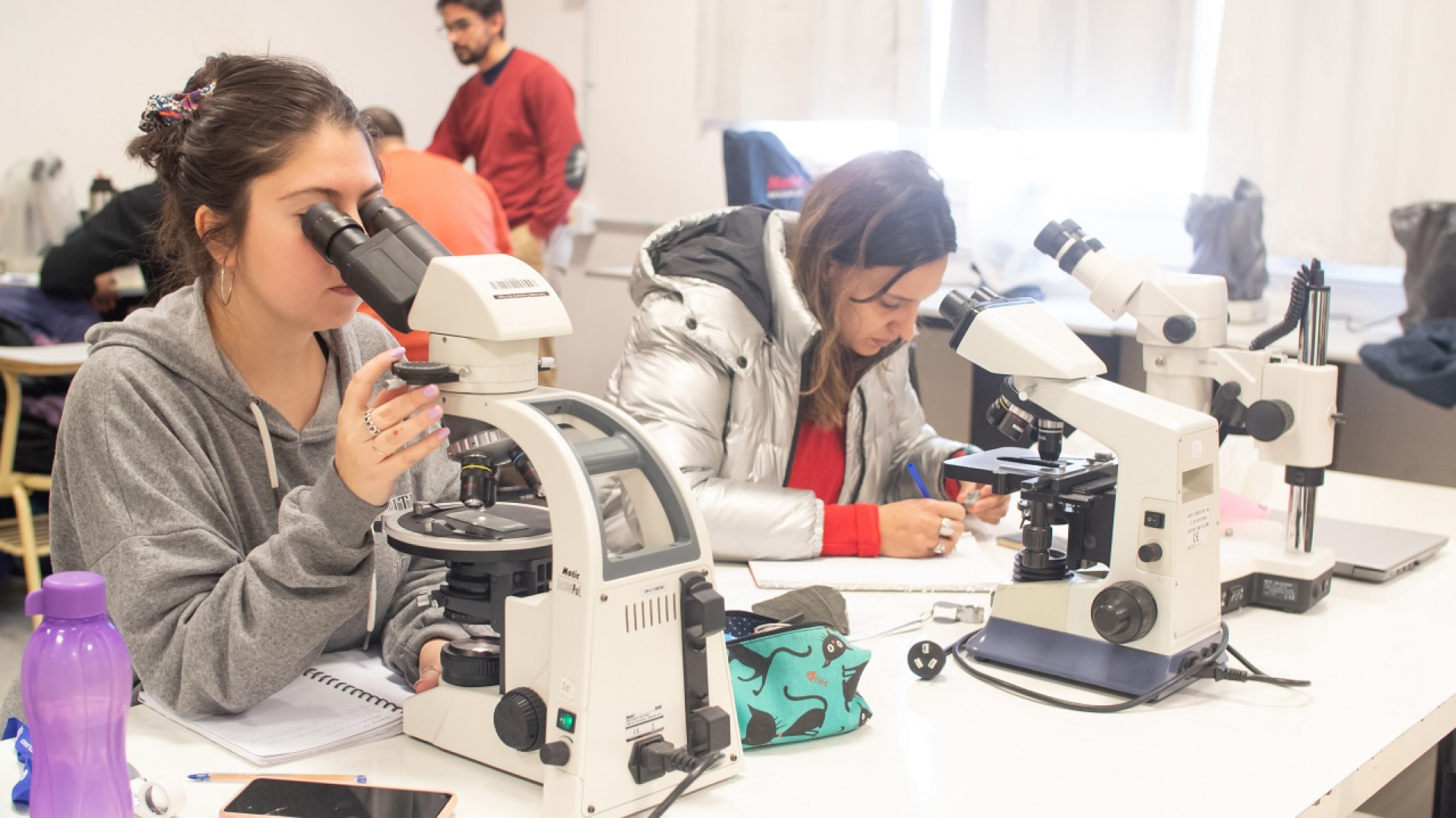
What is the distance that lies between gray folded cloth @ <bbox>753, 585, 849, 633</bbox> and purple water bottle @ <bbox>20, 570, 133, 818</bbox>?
0.70m

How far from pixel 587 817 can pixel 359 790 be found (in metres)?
0.19

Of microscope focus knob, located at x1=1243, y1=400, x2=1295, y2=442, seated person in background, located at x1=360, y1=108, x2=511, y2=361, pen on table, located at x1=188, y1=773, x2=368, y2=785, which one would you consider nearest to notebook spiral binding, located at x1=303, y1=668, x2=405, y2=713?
pen on table, located at x1=188, y1=773, x2=368, y2=785

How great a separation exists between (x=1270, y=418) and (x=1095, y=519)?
41 centimetres

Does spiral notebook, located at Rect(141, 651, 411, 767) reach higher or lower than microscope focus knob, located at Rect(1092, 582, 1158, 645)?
lower

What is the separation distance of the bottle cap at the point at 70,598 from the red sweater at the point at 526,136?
12.9 feet

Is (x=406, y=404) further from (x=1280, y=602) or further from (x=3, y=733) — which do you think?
(x=1280, y=602)

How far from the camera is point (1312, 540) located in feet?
5.45

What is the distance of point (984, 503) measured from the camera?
192cm

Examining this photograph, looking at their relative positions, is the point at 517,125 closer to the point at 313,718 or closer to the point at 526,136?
the point at 526,136

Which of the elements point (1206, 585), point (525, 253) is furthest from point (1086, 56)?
point (1206, 585)

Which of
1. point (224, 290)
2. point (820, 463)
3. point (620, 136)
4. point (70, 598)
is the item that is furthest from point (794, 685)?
point (620, 136)

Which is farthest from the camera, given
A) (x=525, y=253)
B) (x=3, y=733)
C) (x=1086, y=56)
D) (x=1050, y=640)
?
(x=525, y=253)

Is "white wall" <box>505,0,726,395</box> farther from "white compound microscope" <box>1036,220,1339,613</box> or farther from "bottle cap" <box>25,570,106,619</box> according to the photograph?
"bottle cap" <box>25,570,106,619</box>

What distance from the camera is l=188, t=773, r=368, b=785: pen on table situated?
1.04m
